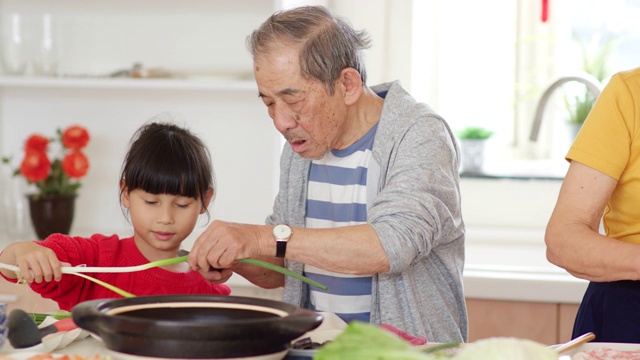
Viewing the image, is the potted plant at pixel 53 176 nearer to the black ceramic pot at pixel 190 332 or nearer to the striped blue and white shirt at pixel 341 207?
the striped blue and white shirt at pixel 341 207

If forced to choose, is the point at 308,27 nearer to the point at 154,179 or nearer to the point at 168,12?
the point at 154,179

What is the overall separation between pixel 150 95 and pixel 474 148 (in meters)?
1.18

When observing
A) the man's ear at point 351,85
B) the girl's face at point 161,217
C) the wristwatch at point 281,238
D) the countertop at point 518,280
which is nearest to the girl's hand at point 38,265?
the girl's face at point 161,217

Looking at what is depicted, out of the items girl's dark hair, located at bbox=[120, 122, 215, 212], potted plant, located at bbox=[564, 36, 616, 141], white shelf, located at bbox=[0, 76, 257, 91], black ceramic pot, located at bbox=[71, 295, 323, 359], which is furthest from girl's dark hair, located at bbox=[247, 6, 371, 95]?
potted plant, located at bbox=[564, 36, 616, 141]

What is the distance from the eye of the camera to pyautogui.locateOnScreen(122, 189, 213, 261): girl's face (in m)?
1.97

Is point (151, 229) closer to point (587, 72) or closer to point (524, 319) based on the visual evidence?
point (524, 319)

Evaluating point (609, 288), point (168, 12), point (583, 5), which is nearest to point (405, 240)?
point (609, 288)

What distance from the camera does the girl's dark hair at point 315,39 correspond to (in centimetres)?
195

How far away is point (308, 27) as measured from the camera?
6.47ft

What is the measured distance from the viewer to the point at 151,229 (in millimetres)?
1976

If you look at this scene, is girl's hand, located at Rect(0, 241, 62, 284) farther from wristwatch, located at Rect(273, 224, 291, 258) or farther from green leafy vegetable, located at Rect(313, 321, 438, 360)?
green leafy vegetable, located at Rect(313, 321, 438, 360)

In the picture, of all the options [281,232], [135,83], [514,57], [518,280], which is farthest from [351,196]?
[514,57]

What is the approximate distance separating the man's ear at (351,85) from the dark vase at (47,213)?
1410mm

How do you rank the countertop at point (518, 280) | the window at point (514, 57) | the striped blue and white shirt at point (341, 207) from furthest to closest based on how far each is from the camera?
the window at point (514, 57)
the countertop at point (518, 280)
the striped blue and white shirt at point (341, 207)
